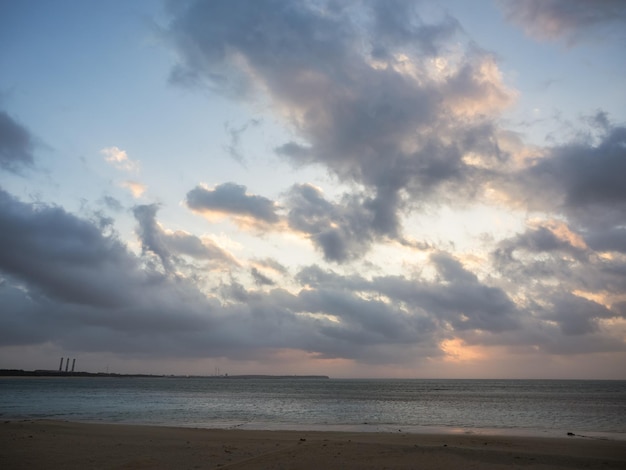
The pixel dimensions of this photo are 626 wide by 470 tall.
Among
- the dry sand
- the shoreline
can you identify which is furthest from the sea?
the dry sand

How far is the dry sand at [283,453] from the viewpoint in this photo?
17953mm

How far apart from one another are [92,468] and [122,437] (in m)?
10.00

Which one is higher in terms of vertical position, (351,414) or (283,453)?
(283,453)

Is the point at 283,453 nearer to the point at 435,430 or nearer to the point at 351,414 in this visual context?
the point at 435,430

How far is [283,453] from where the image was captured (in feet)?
67.1

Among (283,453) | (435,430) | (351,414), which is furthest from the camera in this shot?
(351,414)

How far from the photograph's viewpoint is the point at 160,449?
70.2 feet

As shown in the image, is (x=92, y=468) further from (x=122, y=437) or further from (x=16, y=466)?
(x=122, y=437)

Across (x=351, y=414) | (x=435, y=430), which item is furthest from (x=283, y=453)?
(x=351, y=414)

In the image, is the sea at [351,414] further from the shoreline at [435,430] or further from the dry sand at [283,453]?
the dry sand at [283,453]

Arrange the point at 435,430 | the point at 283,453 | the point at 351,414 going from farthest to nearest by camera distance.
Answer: the point at 351,414
the point at 435,430
the point at 283,453

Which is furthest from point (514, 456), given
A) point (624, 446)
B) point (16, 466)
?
point (16, 466)

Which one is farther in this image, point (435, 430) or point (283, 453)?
point (435, 430)

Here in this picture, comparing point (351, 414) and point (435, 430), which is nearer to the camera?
point (435, 430)
